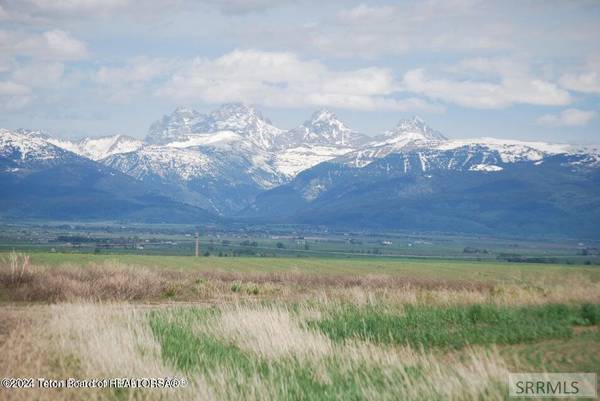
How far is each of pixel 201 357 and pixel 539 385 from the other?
26.2 feet

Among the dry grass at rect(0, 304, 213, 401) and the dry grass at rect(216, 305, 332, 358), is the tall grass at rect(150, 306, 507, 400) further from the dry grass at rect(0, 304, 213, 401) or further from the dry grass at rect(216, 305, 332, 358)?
the dry grass at rect(0, 304, 213, 401)

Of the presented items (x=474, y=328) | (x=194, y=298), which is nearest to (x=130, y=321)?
(x=474, y=328)

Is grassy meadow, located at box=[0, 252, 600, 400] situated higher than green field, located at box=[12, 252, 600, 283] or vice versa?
grassy meadow, located at box=[0, 252, 600, 400]

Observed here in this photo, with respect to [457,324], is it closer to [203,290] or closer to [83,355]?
[83,355]

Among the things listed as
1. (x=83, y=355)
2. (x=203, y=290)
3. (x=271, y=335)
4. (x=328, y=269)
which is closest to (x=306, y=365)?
(x=271, y=335)

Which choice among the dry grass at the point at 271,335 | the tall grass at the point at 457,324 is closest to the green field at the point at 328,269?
the tall grass at the point at 457,324

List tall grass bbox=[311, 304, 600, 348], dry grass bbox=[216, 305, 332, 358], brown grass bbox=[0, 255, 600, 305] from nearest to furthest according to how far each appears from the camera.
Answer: dry grass bbox=[216, 305, 332, 358] → tall grass bbox=[311, 304, 600, 348] → brown grass bbox=[0, 255, 600, 305]

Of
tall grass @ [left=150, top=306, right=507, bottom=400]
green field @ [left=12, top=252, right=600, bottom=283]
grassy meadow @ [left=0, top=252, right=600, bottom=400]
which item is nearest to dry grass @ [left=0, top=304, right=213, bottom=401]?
grassy meadow @ [left=0, top=252, right=600, bottom=400]

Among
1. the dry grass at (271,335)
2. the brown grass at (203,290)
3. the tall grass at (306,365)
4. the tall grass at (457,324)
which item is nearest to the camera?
the tall grass at (306,365)

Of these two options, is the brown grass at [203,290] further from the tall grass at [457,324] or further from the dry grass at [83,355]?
the dry grass at [83,355]

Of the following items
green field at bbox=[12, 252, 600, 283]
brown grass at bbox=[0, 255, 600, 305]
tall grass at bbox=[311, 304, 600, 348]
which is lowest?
green field at bbox=[12, 252, 600, 283]

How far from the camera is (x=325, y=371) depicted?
55.0ft

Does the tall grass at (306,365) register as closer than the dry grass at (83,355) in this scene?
Yes

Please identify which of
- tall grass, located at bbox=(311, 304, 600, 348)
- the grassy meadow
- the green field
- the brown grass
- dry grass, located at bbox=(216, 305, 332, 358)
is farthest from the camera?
the green field
